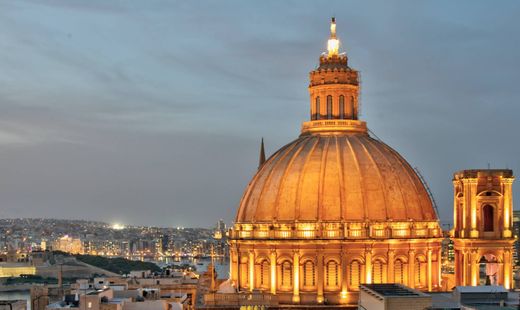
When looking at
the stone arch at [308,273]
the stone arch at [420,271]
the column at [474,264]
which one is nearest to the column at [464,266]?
the column at [474,264]

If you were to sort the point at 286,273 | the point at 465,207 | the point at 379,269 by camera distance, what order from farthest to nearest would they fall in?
the point at 465,207
the point at 286,273
the point at 379,269

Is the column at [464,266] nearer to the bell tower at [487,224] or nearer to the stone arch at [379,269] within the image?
the bell tower at [487,224]

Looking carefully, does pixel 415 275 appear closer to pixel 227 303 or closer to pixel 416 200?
pixel 416 200

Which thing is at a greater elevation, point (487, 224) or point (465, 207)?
point (465, 207)

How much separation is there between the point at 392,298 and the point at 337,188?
66.9 feet

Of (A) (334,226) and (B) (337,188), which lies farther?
(B) (337,188)

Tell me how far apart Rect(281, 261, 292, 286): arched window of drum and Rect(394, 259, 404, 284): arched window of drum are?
7244mm

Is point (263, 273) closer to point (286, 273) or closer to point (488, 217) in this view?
point (286, 273)

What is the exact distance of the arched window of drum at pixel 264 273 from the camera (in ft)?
288

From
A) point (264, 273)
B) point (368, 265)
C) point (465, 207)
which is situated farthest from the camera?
point (465, 207)

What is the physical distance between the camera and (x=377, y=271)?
8662cm

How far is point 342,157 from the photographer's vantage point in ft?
293

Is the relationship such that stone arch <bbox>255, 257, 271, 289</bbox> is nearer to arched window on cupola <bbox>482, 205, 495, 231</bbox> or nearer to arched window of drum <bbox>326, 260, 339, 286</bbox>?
arched window of drum <bbox>326, 260, 339, 286</bbox>

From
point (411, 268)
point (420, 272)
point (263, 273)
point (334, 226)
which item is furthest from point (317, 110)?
point (420, 272)
